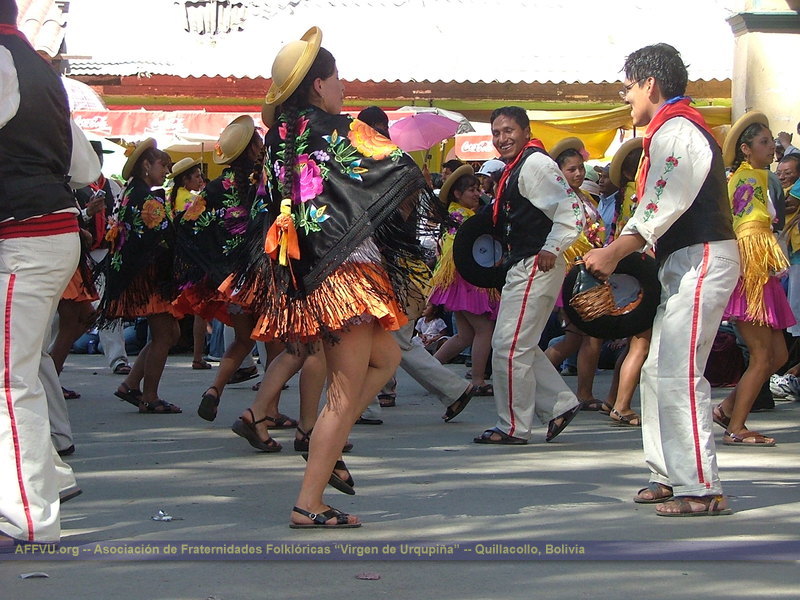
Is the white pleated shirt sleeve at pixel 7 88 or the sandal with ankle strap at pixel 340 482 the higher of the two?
the white pleated shirt sleeve at pixel 7 88

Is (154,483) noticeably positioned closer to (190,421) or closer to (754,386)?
(190,421)

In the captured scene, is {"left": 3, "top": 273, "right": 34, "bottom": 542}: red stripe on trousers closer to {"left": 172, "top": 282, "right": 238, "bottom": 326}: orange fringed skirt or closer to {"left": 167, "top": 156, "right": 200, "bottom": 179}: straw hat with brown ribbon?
{"left": 172, "top": 282, "right": 238, "bottom": 326}: orange fringed skirt

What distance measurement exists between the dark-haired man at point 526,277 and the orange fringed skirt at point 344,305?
2.34m

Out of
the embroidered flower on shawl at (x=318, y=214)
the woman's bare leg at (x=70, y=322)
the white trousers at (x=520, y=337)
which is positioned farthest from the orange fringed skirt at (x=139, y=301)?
the embroidered flower on shawl at (x=318, y=214)

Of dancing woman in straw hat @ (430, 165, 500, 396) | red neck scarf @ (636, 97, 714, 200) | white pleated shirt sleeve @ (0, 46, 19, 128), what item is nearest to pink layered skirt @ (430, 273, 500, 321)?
dancing woman in straw hat @ (430, 165, 500, 396)

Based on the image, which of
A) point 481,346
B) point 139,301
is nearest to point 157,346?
point 139,301

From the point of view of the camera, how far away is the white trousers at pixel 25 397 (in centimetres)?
442

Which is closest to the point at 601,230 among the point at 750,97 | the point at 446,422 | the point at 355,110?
the point at 446,422

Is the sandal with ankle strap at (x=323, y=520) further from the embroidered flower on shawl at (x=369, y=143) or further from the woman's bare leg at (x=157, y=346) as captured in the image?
the woman's bare leg at (x=157, y=346)

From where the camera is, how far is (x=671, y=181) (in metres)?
5.14

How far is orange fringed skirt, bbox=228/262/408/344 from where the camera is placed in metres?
4.74

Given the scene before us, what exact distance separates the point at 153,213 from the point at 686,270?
4.54 metres

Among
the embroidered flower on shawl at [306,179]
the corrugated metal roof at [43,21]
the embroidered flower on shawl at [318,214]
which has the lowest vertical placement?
the embroidered flower on shawl at [318,214]

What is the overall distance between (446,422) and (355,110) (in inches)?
509
